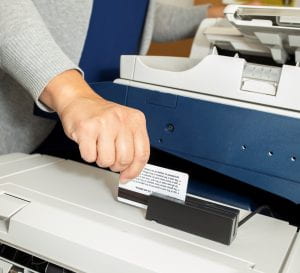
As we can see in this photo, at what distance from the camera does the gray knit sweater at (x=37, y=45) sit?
491 mm

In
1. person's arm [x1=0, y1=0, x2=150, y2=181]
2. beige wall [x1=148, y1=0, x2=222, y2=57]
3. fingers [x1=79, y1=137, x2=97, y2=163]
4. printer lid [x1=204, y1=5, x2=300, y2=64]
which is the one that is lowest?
fingers [x1=79, y1=137, x2=97, y2=163]

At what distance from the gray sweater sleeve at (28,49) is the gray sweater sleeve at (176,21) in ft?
2.14

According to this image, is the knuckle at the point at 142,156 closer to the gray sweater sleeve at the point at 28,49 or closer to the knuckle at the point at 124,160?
the knuckle at the point at 124,160

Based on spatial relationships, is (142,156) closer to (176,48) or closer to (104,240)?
(104,240)

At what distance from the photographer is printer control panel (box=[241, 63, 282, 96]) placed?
56cm

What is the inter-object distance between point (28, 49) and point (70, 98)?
92 mm

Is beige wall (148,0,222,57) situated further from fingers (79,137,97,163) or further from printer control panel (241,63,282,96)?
fingers (79,137,97,163)

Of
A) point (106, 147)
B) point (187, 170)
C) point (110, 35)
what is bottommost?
point (187, 170)

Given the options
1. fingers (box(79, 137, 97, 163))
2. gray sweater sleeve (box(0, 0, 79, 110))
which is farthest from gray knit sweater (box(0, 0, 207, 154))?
fingers (box(79, 137, 97, 163))

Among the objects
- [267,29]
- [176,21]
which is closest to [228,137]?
[267,29]

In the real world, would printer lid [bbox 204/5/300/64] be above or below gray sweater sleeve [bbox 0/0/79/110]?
above

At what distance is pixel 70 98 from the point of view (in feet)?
1.50

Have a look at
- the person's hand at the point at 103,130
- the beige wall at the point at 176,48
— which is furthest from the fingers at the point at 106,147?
the beige wall at the point at 176,48

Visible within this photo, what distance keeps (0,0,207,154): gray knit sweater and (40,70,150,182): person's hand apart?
0.16ft
